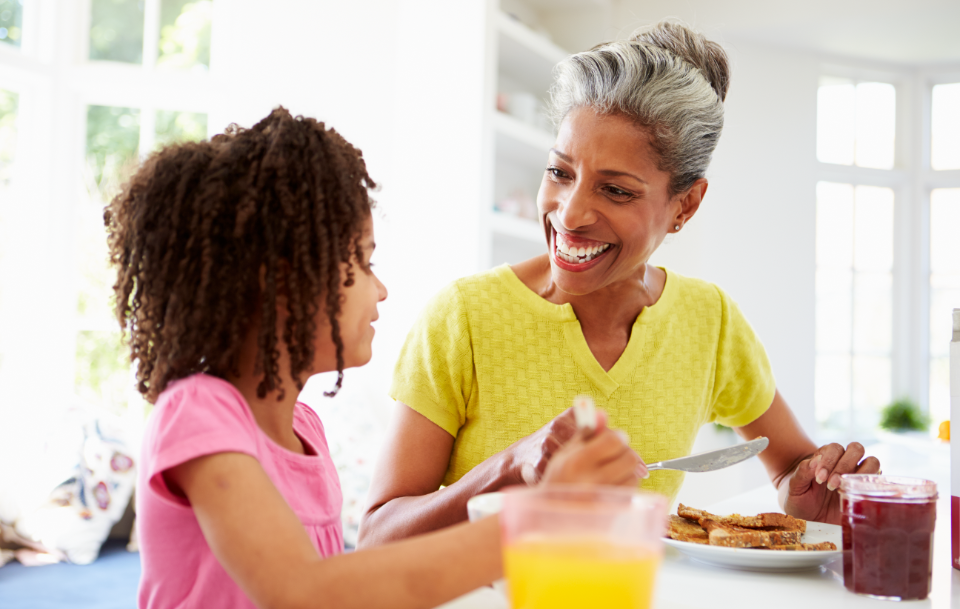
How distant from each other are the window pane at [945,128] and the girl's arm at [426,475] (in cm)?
468

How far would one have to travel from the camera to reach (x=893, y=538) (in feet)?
2.71

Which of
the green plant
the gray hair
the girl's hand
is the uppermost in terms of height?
the gray hair

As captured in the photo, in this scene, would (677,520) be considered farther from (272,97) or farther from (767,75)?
(767,75)

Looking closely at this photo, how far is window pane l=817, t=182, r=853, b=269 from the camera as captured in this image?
477 centimetres

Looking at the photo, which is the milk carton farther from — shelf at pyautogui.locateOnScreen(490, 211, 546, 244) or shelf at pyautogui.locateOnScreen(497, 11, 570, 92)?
shelf at pyautogui.locateOnScreen(497, 11, 570, 92)

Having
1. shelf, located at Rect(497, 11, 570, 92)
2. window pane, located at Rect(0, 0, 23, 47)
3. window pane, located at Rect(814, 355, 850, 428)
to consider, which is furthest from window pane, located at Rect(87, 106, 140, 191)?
window pane, located at Rect(814, 355, 850, 428)

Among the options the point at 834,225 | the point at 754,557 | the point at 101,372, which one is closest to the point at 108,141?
the point at 101,372

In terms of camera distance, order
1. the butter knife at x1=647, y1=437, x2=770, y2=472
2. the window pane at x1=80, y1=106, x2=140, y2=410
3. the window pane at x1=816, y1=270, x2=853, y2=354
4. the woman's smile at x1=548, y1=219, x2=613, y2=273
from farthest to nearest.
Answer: the window pane at x1=816, y1=270, x2=853, y2=354, the window pane at x1=80, y1=106, x2=140, y2=410, the woman's smile at x1=548, y1=219, x2=613, y2=273, the butter knife at x1=647, y1=437, x2=770, y2=472

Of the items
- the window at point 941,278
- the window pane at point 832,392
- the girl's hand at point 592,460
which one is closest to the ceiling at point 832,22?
the window at point 941,278

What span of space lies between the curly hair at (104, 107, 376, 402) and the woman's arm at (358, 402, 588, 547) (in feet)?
0.82

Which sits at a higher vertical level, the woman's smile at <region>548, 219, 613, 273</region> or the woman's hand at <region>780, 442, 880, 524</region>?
the woman's smile at <region>548, 219, 613, 273</region>

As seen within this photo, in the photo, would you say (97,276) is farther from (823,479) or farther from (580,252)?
(823,479)

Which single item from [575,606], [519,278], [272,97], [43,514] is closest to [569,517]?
[575,606]

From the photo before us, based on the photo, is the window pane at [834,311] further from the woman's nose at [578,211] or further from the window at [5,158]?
the window at [5,158]
